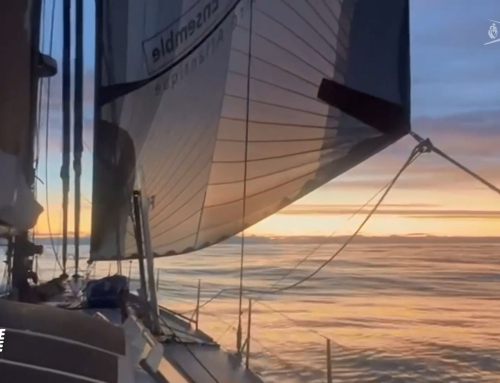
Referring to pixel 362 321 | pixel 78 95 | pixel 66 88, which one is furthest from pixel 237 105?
pixel 362 321

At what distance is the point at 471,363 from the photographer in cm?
872

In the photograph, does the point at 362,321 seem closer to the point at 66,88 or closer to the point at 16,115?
the point at 66,88

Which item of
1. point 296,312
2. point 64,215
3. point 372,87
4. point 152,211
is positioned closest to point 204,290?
point 296,312

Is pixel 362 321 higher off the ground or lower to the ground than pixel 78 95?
lower

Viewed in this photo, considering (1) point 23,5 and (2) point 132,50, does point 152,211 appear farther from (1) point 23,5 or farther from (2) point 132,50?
(1) point 23,5

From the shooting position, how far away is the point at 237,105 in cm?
349

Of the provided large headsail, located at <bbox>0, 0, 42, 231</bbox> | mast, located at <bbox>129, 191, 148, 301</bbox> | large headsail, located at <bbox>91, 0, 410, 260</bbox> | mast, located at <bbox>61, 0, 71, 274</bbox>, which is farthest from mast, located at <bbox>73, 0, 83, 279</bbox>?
large headsail, located at <bbox>0, 0, 42, 231</bbox>

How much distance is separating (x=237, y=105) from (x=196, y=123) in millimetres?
283

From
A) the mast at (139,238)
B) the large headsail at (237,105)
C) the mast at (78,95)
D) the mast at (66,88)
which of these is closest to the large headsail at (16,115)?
the large headsail at (237,105)

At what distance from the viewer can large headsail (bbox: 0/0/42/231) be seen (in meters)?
2.39

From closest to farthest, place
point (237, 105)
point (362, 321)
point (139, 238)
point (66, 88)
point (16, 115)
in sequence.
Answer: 1. point (16, 115)
2. point (237, 105)
3. point (139, 238)
4. point (66, 88)
5. point (362, 321)

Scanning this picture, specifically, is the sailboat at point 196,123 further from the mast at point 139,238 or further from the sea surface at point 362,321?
the sea surface at point 362,321

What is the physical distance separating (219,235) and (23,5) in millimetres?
1732

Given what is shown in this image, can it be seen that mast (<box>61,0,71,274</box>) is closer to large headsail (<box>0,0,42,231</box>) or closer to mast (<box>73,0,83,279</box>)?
mast (<box>73,0,83,279</box>)
